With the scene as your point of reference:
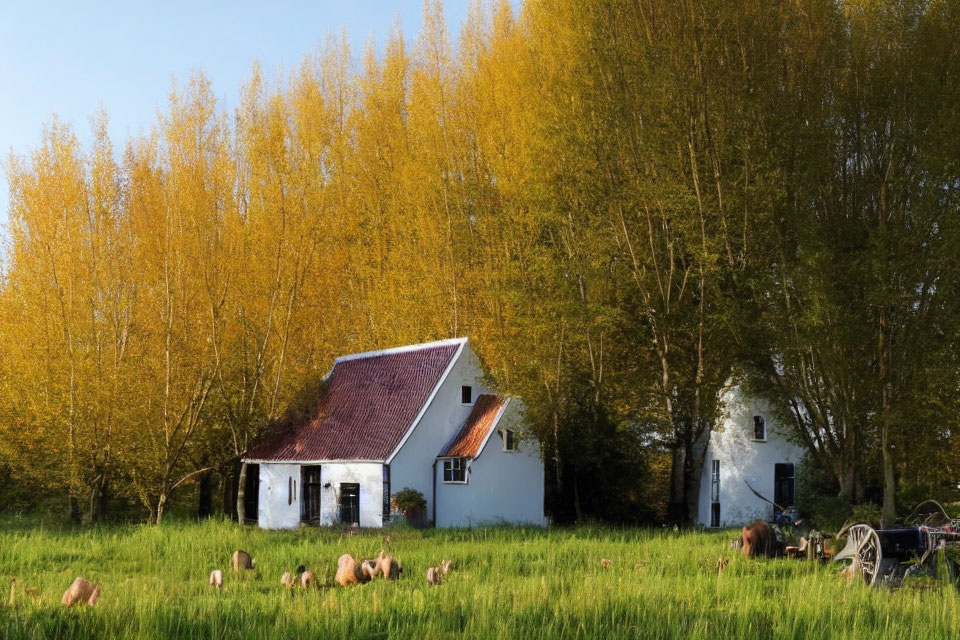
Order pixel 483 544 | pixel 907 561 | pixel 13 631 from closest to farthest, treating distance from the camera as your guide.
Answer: pixel 13 631, pixel 907 561, pixel 483 544

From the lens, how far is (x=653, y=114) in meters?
27.2

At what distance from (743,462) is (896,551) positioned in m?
21.7

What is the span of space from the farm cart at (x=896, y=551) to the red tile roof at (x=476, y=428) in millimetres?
15464

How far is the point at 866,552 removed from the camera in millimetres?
12617

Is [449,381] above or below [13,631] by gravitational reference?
above

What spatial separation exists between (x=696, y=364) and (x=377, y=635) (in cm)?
2104

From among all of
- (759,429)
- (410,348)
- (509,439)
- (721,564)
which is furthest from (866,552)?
(759,429)

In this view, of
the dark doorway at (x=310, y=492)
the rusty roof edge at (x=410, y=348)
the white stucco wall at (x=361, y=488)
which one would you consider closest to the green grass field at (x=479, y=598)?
the white stucco wall at (x=361, y=488)

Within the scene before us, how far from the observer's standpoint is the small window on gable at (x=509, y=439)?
28.2 meters

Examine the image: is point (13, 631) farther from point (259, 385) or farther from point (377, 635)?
point (259, 385)

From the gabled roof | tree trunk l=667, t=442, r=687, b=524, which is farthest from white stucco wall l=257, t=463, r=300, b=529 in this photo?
tree trunk l=667, t=442, r=687, b=524

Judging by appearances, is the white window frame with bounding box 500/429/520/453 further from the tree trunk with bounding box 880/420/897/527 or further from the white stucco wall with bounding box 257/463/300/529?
the tree trunk with bounding box 880/420/897/527

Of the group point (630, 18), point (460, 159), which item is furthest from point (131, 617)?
point (460, 159)

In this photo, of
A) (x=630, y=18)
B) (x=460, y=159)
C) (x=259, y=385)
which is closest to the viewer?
(x=630, y=18)
